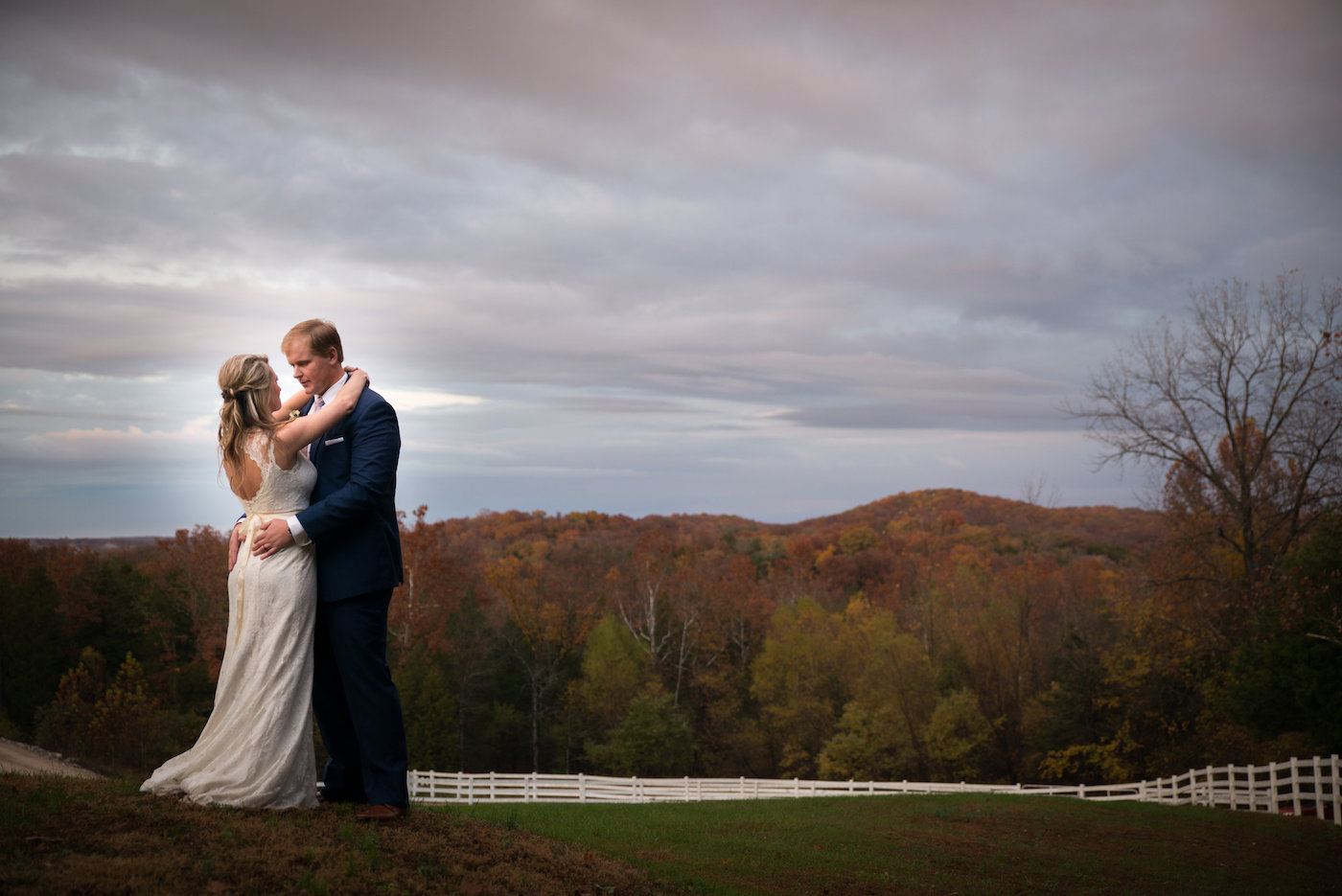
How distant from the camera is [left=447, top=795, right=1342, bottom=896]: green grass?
8664 millimetres

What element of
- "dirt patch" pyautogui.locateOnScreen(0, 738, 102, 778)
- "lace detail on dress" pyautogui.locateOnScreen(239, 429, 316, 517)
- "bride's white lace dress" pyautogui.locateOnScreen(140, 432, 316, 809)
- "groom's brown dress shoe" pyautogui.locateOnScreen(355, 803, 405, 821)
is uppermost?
"lace detail on dress" pyautogui.locateOnScreen(239, 429, 316, 517)

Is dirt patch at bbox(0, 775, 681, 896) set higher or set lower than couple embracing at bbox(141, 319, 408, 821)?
lower

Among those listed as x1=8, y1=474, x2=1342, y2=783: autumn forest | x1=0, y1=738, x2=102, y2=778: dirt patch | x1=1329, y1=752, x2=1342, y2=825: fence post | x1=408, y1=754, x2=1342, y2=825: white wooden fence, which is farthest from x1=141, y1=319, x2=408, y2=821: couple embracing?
x1=8, y1=474, x2=1342, y2=783: autumn forest

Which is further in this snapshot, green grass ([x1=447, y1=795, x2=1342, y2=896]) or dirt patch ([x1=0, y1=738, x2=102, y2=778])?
dirt patch ([x1=0, y1=738, x2=102, y2=778])

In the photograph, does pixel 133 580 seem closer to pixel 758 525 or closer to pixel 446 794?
pixel 446 794

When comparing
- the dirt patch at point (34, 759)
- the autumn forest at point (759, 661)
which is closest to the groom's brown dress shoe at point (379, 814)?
the dirt patch at point (34, 759)

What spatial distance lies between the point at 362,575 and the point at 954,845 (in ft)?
30.6

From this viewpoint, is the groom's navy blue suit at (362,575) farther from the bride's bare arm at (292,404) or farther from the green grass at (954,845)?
the green grass at (954,845)

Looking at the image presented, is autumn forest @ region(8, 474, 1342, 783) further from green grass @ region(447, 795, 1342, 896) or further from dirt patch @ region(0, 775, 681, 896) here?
dirt patch @ region(0, 775, 681, 896)

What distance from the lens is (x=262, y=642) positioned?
541 cm

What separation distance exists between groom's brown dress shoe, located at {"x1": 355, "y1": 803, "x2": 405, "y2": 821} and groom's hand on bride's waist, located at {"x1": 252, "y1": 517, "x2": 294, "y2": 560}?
1.71 meters

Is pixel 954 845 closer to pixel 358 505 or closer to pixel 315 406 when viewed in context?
pixel 358 505

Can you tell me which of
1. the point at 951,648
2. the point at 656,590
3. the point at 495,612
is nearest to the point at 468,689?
the point at 495,612

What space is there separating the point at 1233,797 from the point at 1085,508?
1723 inches
